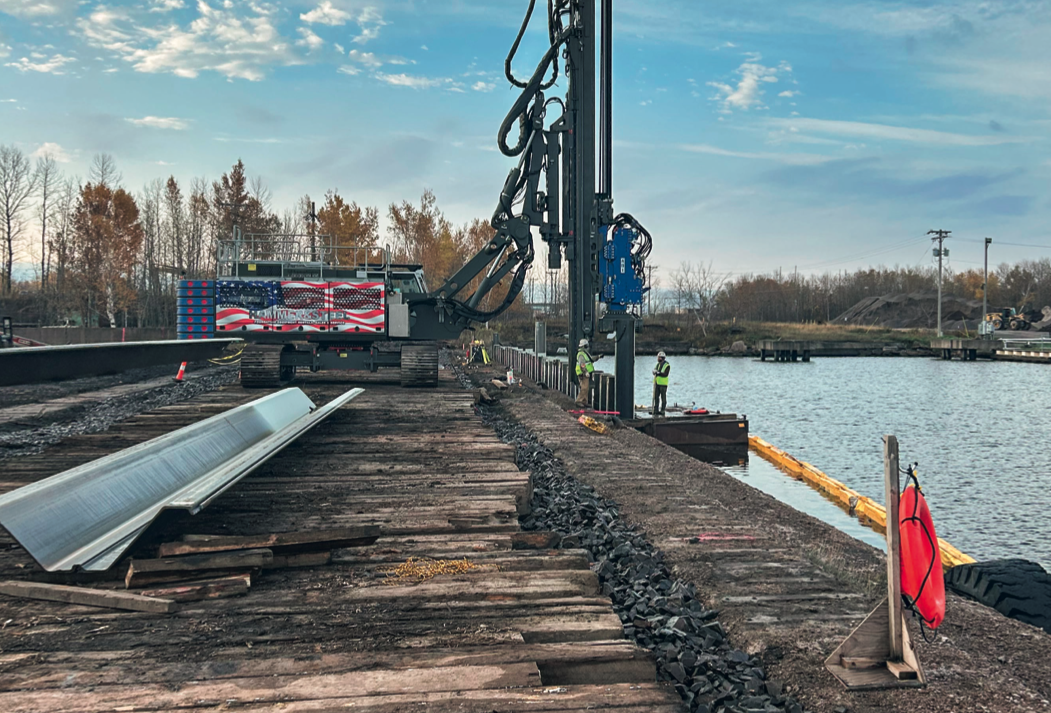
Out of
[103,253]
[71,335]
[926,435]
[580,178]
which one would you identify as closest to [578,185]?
[580,178]

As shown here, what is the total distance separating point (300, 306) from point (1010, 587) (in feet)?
46.4

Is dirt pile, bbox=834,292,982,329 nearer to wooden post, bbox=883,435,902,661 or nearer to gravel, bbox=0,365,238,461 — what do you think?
gravel, bbox=0,365,238,461

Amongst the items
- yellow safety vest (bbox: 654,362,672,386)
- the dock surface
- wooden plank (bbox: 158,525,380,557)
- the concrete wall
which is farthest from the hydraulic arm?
the concrete wall

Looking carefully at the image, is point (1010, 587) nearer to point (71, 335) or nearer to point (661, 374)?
point (661, 374)

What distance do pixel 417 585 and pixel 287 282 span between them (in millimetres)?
13348

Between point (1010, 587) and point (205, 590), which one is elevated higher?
point (205, 590)

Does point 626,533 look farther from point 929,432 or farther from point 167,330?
point 167,330

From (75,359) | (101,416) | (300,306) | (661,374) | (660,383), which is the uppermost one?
(300,306)

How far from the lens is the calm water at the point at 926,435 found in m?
14.5

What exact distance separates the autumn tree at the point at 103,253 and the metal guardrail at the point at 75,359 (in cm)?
4539

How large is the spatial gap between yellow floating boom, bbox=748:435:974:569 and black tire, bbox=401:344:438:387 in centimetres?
858

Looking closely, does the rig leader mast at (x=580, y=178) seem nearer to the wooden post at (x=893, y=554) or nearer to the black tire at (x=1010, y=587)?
the black tire at (x=1010, y=587)

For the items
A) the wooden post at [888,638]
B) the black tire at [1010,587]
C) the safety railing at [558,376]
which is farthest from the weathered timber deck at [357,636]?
the safety railing at [558,376]

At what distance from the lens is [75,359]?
12.9 metres
